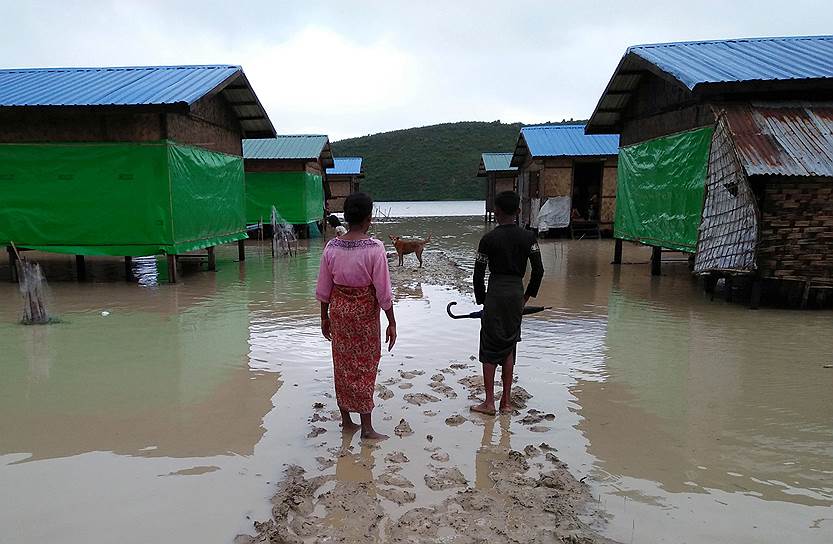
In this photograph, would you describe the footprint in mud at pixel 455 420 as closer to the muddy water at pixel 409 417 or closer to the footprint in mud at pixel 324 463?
the muddy water at pixel 409 417

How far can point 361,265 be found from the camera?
11.7 feet

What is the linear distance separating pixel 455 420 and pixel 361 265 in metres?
1.32

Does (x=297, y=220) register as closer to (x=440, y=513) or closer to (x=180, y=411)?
(x=180, y=411)

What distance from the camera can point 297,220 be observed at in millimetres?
19078

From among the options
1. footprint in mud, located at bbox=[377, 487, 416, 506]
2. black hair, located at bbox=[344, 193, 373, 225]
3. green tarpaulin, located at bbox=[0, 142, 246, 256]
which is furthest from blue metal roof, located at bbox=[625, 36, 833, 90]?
green tarpaulin, located at bbox=[0, 142, 246, 256]

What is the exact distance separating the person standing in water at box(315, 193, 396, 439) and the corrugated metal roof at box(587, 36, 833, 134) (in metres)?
6.31

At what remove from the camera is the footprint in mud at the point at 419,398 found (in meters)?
4.35

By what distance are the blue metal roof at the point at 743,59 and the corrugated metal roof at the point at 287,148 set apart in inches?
460

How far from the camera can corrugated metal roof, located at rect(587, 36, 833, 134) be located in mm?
7996

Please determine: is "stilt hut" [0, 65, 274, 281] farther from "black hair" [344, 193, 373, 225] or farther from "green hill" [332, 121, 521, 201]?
"green hill" [332, 121, 521, 201]

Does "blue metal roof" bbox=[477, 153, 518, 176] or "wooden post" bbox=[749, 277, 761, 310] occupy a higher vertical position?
"blue metal roof" bbox=[477, 153, 518, 176]

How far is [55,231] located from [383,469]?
905 cm

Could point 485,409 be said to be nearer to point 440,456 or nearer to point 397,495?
point 440,456

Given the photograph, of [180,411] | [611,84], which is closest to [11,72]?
[180,411]
